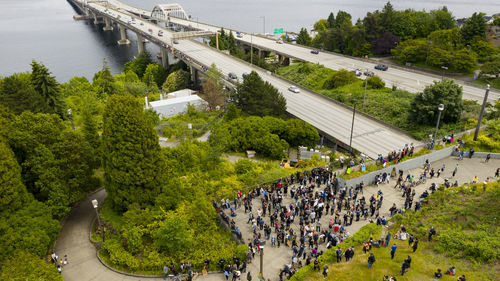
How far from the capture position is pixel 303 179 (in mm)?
31562

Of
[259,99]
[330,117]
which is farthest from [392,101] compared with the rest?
[259,99]

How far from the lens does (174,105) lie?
5900cm

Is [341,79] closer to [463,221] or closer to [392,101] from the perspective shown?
[392,101]

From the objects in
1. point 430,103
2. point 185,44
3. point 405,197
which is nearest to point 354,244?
point 405,197

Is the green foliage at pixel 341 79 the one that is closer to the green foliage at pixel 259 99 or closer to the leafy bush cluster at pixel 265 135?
the green foliage at pixel 259 99

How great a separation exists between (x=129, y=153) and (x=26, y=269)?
979cm

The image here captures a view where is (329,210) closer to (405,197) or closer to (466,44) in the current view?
(405,197)

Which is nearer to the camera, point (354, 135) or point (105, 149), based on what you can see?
point (105, 149)

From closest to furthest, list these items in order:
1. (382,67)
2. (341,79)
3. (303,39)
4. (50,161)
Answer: (50,161) < (341,79) < (382,67) < (303,39)

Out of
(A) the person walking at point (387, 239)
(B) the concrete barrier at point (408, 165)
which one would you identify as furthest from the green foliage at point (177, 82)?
(A) the person walking at point (387, 239)

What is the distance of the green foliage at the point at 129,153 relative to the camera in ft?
87.4

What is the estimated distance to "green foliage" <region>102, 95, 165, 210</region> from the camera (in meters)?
26.6

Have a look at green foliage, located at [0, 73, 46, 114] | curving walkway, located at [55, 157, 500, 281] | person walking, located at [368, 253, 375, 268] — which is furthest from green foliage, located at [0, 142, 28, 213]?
person walking, located at [368, 253, 375, 268]

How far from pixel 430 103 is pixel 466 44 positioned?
45.7 metres
